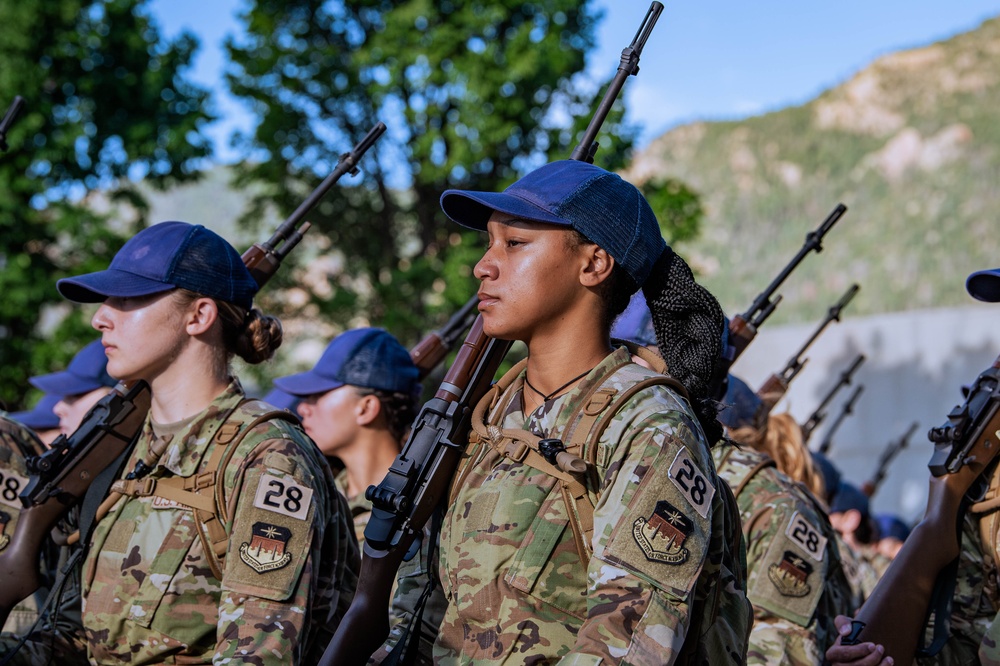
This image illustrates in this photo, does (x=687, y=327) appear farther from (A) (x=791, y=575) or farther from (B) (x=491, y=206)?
(A) (x=791, y=575)

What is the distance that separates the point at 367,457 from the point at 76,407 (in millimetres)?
1680

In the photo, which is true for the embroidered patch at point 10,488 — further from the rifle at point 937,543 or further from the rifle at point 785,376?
the rifle at point 785,376

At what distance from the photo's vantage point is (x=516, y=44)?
17844 mm

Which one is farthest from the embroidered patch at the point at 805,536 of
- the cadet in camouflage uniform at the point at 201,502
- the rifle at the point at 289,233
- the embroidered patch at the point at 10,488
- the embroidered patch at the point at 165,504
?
the embroidered patch at the point at 10,488

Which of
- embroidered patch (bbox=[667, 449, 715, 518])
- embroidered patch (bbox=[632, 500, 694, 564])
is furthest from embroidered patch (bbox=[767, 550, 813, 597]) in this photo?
embroidered patch (bbox=[632, 500, 694, 564])

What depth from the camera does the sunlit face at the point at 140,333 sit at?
4078 millimetres

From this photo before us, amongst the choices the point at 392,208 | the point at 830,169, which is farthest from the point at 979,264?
the point at 392,208

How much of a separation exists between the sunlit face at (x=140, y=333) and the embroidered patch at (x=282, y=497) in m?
0.72

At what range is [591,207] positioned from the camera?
3.11 metres

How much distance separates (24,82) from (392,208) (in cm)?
628

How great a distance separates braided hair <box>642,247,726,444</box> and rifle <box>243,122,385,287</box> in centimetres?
207

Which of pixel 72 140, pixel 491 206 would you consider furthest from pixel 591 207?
pixel 72 140

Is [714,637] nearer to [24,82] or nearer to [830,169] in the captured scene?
[24,82]

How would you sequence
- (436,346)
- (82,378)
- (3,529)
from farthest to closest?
(436,346) < (82,378) < (3,529)
